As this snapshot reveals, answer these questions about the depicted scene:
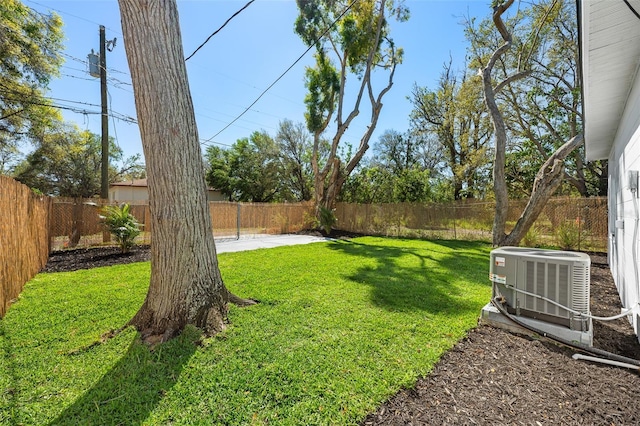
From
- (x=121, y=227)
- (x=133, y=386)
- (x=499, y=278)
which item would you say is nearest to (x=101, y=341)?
(x=133, y=386)

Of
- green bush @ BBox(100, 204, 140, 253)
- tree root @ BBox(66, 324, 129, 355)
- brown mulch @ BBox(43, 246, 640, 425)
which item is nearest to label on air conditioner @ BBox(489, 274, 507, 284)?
brown mulch @ BBox(43, 246, 640, 425)

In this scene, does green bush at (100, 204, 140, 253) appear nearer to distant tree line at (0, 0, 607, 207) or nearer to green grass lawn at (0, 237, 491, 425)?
green grass lawn at (0, 237, 491, 425)

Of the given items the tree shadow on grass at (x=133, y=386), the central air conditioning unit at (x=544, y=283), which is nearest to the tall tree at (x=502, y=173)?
the central air conditioning unit at (x=544, y=283)

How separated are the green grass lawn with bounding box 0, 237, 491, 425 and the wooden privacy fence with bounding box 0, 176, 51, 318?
243 mm

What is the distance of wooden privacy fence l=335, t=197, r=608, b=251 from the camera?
8461 millimetres

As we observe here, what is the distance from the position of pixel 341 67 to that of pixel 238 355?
14043mm

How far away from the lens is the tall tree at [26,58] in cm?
961

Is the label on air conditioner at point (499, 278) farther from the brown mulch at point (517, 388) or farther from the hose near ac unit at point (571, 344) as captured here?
the brown mulch at point (517, 388)

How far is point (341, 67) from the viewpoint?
13.6 metres

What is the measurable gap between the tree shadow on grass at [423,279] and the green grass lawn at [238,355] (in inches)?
1.7

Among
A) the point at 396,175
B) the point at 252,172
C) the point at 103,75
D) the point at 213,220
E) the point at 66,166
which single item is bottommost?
the point at 213,220

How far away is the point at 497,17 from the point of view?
792 cm

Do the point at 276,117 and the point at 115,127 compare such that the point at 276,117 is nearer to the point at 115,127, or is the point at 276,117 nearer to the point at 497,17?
the point at 115,127

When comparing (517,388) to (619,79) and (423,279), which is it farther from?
(619,79)
